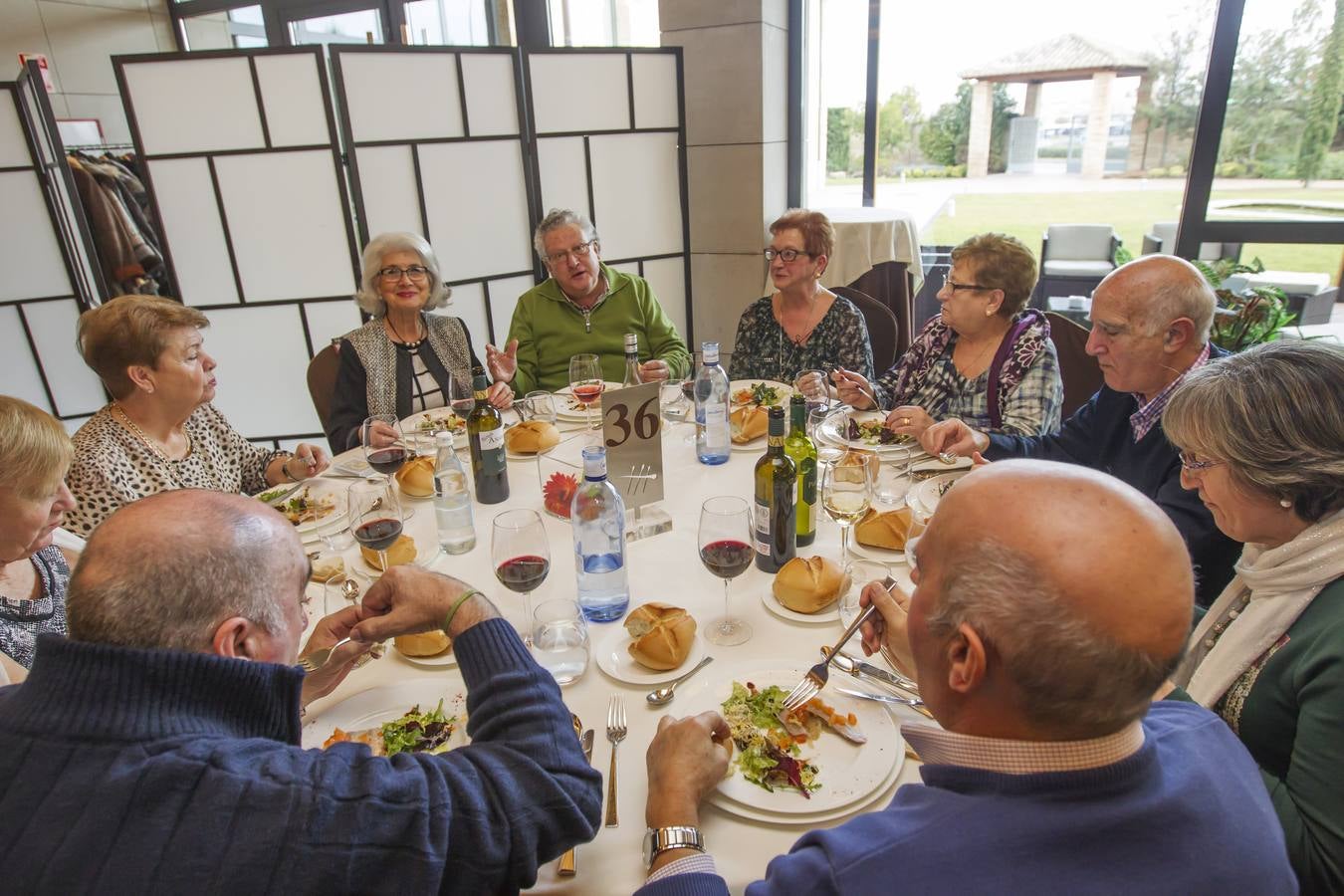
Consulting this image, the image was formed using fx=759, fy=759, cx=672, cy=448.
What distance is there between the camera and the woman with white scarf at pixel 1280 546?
3.30 ft

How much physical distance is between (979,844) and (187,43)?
7.93 metres

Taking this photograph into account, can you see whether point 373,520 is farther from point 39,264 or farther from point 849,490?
point 39,264

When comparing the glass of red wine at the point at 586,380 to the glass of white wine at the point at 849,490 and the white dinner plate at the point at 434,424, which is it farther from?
the glass of white wine at the point at 849,490

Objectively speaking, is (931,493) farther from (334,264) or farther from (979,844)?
(334,264)

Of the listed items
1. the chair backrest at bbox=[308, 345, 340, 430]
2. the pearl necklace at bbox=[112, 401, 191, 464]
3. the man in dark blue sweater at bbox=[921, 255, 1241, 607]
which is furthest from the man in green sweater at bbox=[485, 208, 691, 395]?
the man in dark blue sweater at bbox=[921, 255, 1241, 607]

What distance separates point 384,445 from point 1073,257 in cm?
507

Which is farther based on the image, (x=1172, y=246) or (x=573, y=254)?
(x=1172, y=246)

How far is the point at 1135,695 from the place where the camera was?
2.35 ft

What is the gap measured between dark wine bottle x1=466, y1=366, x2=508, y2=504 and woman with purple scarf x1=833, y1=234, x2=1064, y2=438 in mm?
1123

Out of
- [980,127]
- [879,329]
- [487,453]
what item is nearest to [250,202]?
[487,453]

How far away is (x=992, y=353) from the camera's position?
2465 millimetres

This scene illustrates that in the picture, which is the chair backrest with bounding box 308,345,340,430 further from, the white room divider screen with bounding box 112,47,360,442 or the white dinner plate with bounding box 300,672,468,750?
the white dinner plate with bounding box 300,672,468,750

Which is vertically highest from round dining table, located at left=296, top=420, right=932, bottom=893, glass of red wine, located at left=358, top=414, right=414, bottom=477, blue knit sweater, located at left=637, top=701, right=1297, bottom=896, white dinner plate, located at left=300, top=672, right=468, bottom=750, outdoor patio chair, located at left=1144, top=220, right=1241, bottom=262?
outdoor patio chair, located at left=1144, top=220, right=1241, bottom=262

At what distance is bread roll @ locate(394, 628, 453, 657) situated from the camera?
1.31 metres
